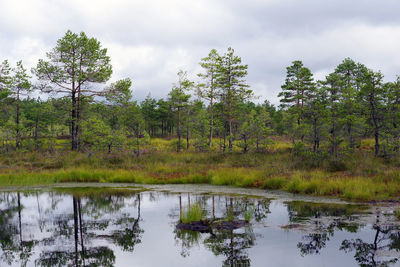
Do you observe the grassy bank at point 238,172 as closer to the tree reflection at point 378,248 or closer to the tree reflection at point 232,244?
the tree reflection at point 378,248

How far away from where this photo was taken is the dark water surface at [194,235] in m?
6.64

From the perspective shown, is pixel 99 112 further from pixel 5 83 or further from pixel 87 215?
pixel 87 215

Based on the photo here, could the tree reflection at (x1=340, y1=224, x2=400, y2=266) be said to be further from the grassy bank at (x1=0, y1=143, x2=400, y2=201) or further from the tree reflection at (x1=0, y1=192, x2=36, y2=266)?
the tree reflection at (x1=0, y1=192, x2=36, y2=266)

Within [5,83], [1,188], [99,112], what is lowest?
[1,188]

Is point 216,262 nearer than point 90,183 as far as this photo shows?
Yes

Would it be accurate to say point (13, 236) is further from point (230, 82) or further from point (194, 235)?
point (230, 82)

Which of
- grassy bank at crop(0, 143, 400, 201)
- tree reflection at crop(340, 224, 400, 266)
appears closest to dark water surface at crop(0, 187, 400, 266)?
tree reflection at crop(340, 224, 400, 266)

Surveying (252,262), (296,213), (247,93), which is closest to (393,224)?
(296,213)

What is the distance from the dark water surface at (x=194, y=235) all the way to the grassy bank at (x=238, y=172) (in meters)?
2.15

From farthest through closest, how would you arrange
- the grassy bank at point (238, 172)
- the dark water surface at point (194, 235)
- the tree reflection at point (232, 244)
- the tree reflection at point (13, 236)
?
the grassy bank at point (238, 172)
the tree reflection at point (13, 236)
the dark water surface at point (194, 235)
the tree reflection at point (232, 244)

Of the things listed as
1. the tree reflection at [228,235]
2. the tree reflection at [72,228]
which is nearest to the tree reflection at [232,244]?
the tree reflection at [228,235]

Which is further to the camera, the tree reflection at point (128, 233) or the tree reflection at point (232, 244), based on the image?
the tree reflection at point (128, 233)

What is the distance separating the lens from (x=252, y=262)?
640 centimetres

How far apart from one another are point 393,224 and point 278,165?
31.9 feet
